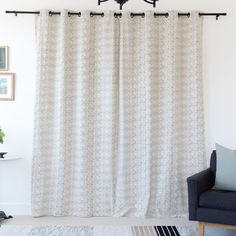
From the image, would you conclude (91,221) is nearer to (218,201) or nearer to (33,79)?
(218,201)

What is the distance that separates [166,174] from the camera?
3.78 m

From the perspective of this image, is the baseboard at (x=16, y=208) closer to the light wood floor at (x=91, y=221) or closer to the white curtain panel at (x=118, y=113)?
the light wood floor at (x=91, y=221)

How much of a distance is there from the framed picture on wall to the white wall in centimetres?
6

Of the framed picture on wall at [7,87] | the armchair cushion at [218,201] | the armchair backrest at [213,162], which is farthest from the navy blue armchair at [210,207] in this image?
the framed picture on wall at [7,87]

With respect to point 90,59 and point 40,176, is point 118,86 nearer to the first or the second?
point 90,59

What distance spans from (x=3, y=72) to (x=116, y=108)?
1322mm

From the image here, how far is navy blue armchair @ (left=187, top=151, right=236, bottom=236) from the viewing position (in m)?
2.93

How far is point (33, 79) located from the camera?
3898 millimetres

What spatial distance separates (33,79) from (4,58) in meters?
0.39

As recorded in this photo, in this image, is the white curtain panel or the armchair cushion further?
the white curtain panel

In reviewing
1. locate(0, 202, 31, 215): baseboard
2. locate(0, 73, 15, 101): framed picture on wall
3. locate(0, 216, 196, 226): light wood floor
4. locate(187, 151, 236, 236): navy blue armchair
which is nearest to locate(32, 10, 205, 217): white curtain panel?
locate(0, 216, 196, 226): light wood floor

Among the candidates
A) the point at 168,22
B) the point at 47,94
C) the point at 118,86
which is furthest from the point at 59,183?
the point at 168,22

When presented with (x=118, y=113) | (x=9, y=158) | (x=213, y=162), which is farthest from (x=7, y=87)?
(x=213, y=162)

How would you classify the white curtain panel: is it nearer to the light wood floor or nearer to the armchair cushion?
the light wood floor
